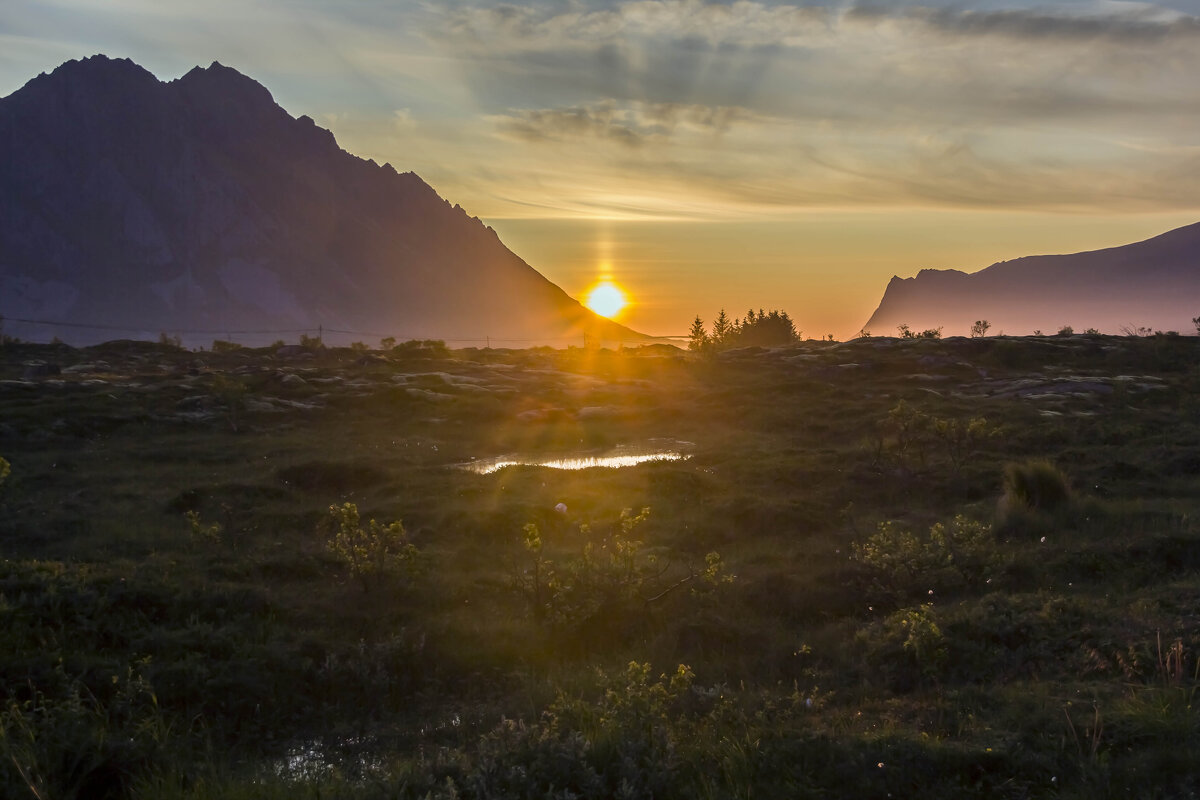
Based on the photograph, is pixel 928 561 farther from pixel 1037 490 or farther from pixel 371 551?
pixel 371 551

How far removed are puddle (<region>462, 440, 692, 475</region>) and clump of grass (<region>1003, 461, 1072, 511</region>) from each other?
421 inches

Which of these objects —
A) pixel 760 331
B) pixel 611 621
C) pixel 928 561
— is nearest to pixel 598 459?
pixel 928 561

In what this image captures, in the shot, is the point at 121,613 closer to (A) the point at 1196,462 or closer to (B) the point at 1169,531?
(B) the point at 1169,531

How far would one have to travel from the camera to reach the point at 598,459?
27781 millimetres

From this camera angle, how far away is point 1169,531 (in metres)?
Answer: 13.7

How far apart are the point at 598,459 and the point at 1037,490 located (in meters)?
14.7

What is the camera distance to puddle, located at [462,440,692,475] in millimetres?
25609

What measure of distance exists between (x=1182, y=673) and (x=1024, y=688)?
1.51 m

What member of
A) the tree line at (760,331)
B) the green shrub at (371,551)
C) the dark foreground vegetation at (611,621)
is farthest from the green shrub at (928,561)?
the tree line at (760,331)

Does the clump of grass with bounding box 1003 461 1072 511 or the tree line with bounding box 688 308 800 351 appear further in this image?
the tree line with bounding box 688 308 800 351

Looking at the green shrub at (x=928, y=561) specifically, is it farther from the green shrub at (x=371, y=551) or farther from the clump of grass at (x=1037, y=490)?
the green shrub at (x=371, y=551)

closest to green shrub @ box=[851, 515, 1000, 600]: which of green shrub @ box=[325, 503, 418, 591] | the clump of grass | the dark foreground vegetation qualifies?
the dark foreground vegetation

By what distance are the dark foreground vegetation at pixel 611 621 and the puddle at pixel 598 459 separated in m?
1.67

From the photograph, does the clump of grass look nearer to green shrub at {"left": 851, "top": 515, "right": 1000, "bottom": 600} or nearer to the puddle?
green shrub at {"left": 851, "top": 515, "right": 1000, "bottom": 600}
